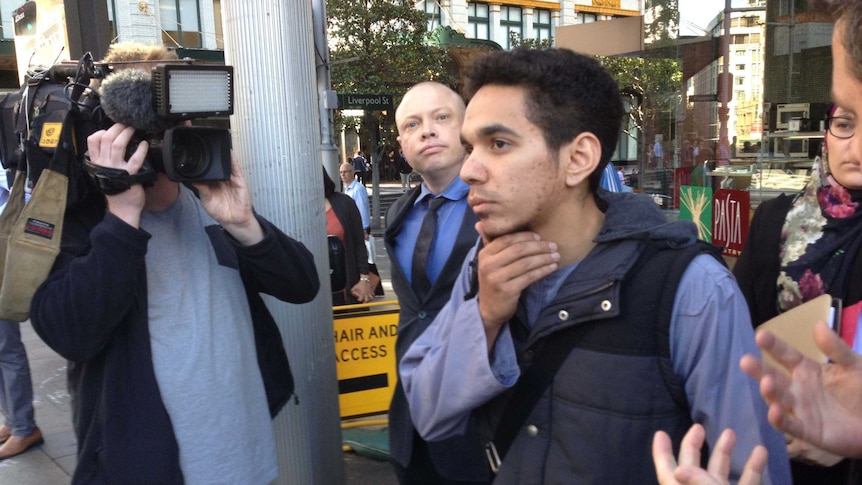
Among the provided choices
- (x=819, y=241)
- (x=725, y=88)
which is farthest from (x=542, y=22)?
(x=819, y=241)

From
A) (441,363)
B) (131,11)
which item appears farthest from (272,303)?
(131,11)

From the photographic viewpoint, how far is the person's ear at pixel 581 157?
5.07ft

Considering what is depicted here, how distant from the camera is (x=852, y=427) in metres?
1.13

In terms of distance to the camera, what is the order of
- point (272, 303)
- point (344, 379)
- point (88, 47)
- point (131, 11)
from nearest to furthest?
point (272, 303) < point (88, 47) < point (344, 379) < point (131, 11)

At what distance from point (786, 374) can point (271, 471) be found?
1541 millimetres

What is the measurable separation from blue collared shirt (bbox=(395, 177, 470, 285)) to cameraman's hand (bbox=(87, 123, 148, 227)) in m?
1.18

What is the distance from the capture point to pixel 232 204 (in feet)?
6.69

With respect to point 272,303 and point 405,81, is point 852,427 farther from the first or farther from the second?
point 405,81

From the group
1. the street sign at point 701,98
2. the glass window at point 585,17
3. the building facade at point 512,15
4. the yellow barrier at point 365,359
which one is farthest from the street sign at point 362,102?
the glass window at point 585,17

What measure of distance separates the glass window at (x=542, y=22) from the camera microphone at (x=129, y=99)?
36.5 m

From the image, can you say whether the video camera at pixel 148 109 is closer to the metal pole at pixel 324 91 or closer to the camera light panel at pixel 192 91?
the camera light panel at pixel 192 91

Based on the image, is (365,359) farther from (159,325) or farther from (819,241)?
(819,241)

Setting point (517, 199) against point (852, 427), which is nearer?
point (852, 427)

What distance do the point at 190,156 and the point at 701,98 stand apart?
7.15 meters
